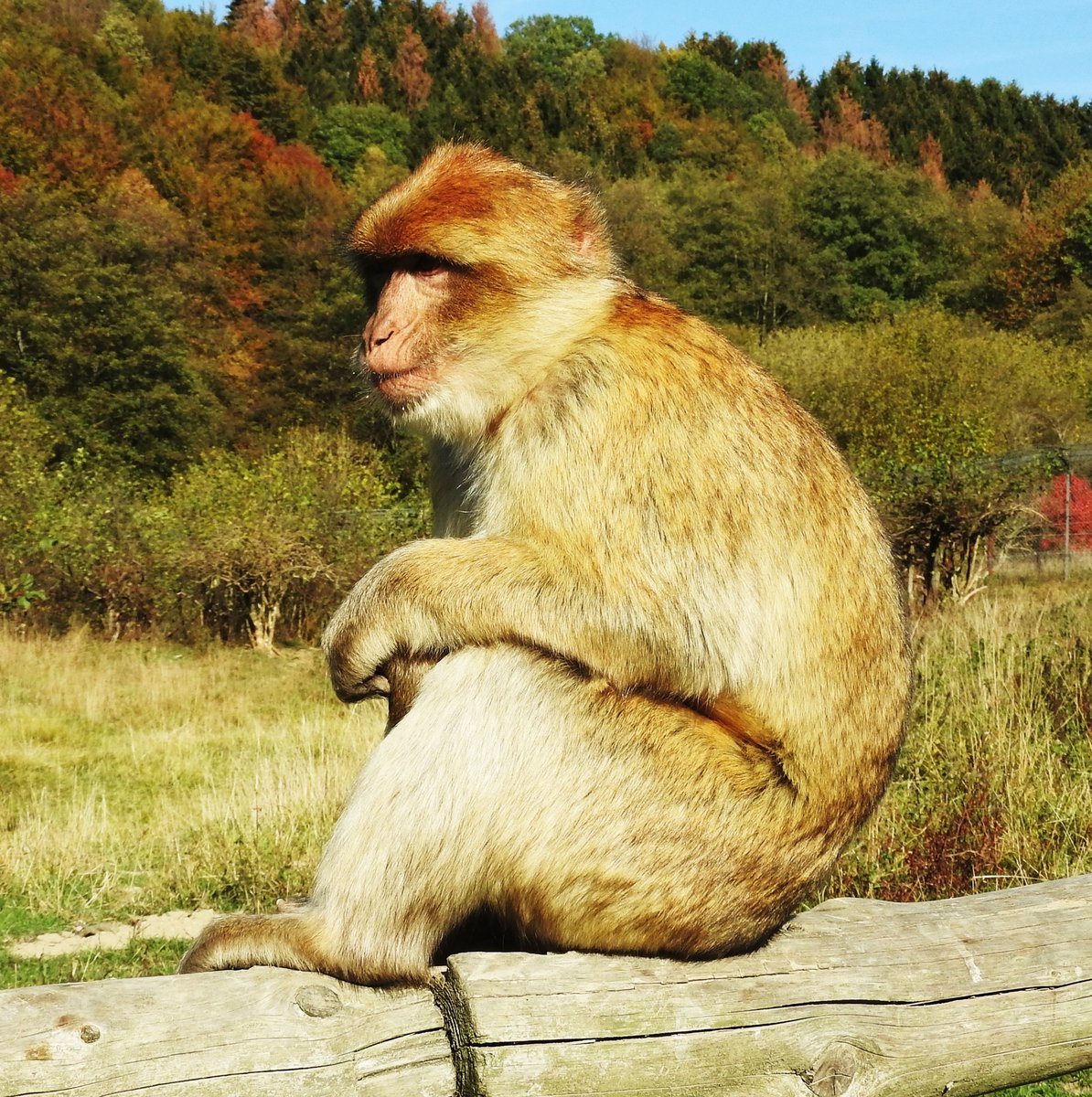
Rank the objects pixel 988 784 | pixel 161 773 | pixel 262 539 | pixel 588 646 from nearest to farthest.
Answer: pixel 588 646
pixel 988 784
pixel 161 773
pixel 262 539

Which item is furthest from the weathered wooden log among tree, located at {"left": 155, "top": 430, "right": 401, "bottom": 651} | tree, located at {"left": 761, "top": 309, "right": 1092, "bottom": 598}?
tree, located at {"left": 761, "top": 309, "right": 1092, "bottom": 598}

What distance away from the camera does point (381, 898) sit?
2617mm

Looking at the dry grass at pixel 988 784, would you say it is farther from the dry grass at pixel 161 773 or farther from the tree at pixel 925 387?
the tree at pixel 925 387

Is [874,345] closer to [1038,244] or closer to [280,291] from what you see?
[280,291]

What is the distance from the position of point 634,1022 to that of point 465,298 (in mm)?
1793

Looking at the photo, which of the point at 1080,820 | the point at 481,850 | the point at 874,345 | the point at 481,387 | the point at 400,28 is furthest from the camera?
the point at 400,28

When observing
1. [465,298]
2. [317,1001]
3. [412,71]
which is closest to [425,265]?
[465,298]

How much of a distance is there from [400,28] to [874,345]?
71.1m

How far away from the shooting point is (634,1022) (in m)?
2.49

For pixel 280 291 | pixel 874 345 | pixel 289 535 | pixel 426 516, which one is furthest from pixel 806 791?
pixel 280 291

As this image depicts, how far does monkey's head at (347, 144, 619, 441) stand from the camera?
317 centimetres

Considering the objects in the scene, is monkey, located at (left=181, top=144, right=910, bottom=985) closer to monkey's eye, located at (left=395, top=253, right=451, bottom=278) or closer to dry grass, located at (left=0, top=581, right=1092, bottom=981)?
monkey's eye, located at (left=395, top=253, right=451, bottom=278)

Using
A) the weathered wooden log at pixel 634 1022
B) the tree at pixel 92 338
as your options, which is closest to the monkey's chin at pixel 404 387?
the weathered wooden log at pixel 634 1022

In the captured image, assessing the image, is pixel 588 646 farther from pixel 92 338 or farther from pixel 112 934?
pixel 92 338
